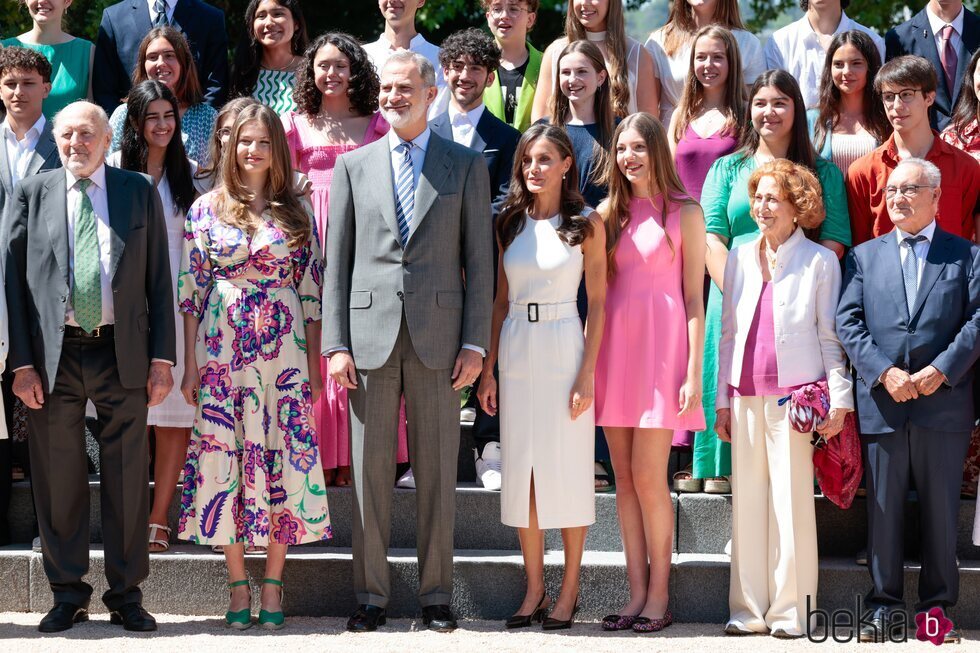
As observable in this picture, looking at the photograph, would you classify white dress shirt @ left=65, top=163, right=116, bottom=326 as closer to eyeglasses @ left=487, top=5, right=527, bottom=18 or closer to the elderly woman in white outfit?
eyeglasses @ left=487, top=5, right=527, bottom=18

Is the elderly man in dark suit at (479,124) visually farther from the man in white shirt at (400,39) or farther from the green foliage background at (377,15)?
the green foliage background at (377,15)

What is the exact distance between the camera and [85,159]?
5.81 metres

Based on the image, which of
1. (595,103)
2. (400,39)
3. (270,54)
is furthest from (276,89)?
(595,103)

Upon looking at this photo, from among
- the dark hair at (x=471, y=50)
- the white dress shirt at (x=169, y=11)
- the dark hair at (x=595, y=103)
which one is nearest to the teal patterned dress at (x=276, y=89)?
the white dress shirt at (x=169, y=11)

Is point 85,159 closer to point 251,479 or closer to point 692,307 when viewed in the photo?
point 251,479

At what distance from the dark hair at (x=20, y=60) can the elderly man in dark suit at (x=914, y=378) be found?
4102 millimetres

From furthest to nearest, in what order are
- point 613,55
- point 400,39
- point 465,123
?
point 400,39, point 613,55, point 465,123

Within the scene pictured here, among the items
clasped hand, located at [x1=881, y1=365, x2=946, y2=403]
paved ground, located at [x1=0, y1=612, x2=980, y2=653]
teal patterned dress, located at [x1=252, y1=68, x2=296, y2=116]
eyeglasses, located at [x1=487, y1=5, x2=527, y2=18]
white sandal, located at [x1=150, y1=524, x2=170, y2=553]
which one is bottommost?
paved ground, located at [x1=0, y1=612, x2=980, y2=653]

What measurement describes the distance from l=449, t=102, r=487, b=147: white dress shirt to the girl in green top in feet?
7.05

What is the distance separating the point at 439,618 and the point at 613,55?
3.19 m

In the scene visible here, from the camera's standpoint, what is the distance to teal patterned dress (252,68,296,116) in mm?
7312

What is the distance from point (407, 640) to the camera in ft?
17.9

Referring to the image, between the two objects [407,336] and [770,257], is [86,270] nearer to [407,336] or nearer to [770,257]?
[407,336]

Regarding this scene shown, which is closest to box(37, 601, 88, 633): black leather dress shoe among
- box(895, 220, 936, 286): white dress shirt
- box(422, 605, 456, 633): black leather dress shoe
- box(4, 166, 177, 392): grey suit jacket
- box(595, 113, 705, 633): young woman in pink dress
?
box(4, 166, 177, 392): grey suit jacket
